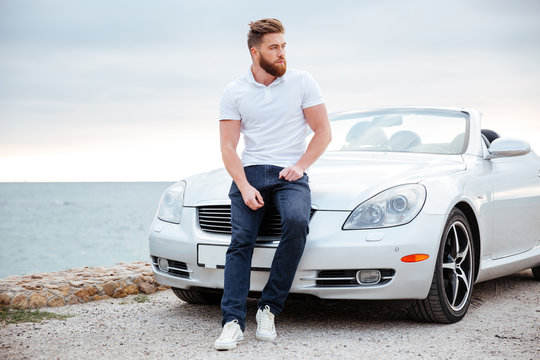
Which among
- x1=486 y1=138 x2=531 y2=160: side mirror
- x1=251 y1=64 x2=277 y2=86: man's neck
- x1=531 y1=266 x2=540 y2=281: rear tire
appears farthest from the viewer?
x1=531 y1=266 x2=540 y2=281: rear tire

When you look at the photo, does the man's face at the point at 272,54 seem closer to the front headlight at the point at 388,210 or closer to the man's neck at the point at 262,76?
the man's neck at the point at 262,76

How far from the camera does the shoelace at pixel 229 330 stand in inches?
154

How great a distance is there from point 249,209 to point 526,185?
2.71m

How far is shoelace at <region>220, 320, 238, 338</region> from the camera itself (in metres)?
3.90

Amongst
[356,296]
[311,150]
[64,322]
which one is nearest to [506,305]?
[356,296]

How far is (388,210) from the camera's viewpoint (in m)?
4.15

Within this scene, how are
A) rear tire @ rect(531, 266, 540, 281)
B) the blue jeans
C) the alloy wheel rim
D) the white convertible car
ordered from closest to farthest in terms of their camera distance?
the blue jeans
the white convertible car
the alloy wheel rim
rear tire @ rect(531, 266, 540, 281)

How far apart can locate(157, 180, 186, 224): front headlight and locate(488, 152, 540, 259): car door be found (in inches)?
89.8

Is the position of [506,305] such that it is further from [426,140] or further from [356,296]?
[356,296]

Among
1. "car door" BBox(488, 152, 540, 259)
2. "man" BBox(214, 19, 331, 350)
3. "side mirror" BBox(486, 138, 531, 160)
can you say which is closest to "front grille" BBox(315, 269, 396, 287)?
"man" BBox(214, 19, 331, 350)

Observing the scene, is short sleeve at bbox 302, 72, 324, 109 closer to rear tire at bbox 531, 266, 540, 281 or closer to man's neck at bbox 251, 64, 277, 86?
man's neck at bbox 251, 64, 277, 86

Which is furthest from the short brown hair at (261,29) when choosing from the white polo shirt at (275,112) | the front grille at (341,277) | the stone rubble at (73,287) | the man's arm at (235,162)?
the stone rubble at (73,287)

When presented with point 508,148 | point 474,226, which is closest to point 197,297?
point 474,226

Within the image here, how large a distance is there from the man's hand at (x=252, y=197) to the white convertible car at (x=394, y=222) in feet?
0.60
